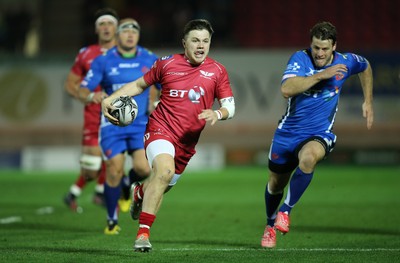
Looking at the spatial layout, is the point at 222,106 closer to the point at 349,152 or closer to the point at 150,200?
the point at 150,200

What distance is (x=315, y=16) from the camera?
78.5 ft

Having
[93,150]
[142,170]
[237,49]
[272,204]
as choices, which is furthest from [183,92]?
[237,49]

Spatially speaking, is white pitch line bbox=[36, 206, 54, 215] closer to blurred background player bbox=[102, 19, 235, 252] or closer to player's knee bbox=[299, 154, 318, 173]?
blurred background player bbox=[102, 19, 235, 252]

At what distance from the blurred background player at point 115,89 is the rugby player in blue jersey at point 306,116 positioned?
6.71 feet

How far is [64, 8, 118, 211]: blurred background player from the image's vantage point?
1193 cm

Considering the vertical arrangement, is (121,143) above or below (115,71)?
below

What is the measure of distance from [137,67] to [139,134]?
77cm

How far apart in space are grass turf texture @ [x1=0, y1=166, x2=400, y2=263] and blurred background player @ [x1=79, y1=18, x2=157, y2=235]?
0.68m

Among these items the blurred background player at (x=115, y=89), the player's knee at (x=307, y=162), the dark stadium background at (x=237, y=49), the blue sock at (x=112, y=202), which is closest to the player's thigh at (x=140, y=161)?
the blurred background player at (x=115, y=89)

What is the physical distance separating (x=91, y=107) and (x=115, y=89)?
6.69 feet

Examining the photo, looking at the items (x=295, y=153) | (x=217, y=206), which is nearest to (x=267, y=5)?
(x=217, y=206)

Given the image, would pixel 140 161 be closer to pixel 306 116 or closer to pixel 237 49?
pixel 306 116

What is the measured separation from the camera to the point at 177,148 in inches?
332

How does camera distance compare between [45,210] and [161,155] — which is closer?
[161,155]
